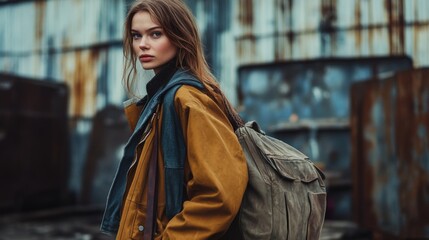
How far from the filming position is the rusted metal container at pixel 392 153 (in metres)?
5.75

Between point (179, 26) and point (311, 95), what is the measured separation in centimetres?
914

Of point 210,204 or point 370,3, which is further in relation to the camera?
point 370,3

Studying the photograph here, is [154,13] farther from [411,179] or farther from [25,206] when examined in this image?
[25,206]

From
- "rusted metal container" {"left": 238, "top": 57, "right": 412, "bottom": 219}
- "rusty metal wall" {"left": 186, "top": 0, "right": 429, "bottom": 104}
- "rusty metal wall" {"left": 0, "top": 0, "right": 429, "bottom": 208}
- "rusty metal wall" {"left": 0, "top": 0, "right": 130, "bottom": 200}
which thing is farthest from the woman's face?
"rusty metal wall" {"left": 0, "top": 0, "right": 130, "bottom": 200}

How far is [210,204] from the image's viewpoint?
5.67 feet

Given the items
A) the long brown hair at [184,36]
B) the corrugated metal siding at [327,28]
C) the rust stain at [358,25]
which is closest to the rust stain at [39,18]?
the corrugated metal siding at [327,28]

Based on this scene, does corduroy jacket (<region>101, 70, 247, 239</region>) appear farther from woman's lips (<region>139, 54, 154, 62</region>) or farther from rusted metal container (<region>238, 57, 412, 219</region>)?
rusted metal container (<region>238, 57, 412, 219</region>)

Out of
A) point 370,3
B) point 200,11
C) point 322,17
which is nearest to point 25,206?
point 200,11

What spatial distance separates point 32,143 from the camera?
11.4m

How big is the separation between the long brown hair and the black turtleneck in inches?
0.9

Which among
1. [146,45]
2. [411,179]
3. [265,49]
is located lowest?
[411,179]

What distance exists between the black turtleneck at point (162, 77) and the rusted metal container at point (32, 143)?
9.26 meters

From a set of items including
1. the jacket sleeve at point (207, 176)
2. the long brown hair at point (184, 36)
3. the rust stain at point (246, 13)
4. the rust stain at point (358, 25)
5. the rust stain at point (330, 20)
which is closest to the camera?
the jacket sleeve at point (207, 176)

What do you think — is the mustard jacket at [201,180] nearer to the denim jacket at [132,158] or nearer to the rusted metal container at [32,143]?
the denim jacket at [132,158]
